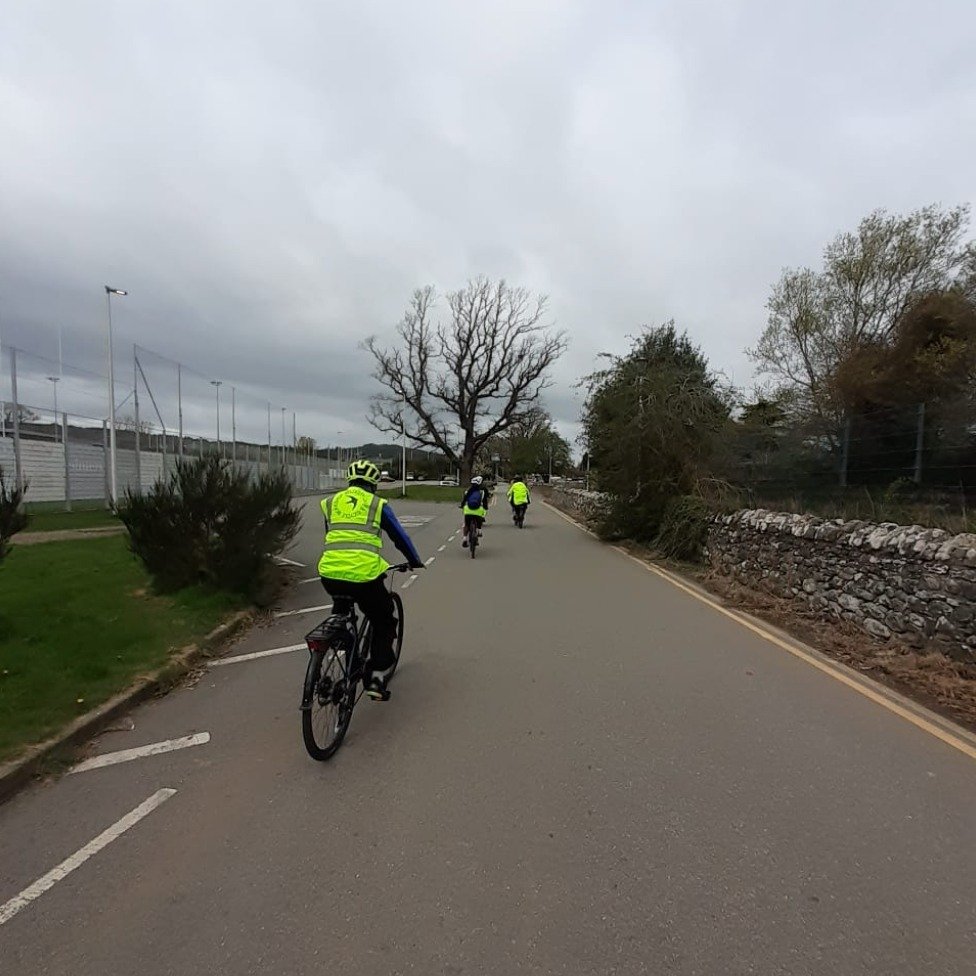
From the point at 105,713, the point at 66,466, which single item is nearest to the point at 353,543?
the point at 105,713

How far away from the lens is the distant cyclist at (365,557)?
5117 millimetres

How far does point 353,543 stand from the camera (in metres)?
5.12

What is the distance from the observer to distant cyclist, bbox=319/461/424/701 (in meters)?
5.12

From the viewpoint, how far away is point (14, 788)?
411 cm

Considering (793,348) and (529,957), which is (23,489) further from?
(793,348)

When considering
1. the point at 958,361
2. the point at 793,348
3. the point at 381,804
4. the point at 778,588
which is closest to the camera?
the point at 381,804

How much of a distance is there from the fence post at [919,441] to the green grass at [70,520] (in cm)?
1693

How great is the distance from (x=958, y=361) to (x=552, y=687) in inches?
599

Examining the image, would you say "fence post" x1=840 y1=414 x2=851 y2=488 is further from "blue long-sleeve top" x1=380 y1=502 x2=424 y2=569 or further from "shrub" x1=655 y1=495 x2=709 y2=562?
"blue long-sleeve top" x1=380 y1=502 x2=424 y2=569

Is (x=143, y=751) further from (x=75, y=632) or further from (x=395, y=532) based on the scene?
(x=75, y=632)

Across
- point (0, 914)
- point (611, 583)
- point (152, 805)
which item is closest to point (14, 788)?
point (152, 805)

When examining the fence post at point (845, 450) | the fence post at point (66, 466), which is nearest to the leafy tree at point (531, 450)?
the fence post at point (66, 466)

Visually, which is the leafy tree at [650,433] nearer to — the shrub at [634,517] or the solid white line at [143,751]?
the shrub at [634,517]

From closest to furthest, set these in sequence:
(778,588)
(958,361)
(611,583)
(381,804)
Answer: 1. (381,804)
2. (778,588)
3. (611,583)
4. (958,361)
